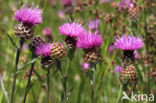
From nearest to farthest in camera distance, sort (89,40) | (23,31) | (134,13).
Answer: (23,31) < (89,40) < (134,13)

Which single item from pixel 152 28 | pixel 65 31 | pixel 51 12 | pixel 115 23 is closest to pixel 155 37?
pixel 152 28

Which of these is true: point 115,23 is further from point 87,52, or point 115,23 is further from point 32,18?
point 32,18

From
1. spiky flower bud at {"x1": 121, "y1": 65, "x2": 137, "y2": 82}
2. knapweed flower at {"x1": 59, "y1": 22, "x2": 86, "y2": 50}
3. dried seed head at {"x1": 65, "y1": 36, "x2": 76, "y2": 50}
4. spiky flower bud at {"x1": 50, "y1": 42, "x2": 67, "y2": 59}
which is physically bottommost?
spiky flower bud at {"x1": 121, "y1": 65, "x2": 137, "y2": 82}

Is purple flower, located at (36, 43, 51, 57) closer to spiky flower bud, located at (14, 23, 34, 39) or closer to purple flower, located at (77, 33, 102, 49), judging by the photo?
spiky flower bud, located at (14, 23, 34, 39)

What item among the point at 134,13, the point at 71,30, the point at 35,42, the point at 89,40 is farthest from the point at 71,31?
the point at 134,13

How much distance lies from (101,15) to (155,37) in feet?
1.77

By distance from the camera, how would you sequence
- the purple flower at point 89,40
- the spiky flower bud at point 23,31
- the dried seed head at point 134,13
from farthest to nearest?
1. the dried seed head at point 134,13
2. the purple flower at point 89,40
3. the spiky flower bud at point 23,31

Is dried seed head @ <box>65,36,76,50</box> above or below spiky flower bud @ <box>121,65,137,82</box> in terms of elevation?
above

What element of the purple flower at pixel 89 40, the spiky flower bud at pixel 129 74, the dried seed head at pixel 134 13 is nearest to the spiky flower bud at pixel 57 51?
the purple flower at pixel 89 40

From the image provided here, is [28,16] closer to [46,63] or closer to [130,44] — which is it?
[46,63]

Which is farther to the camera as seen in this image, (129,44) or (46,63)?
(129,44)

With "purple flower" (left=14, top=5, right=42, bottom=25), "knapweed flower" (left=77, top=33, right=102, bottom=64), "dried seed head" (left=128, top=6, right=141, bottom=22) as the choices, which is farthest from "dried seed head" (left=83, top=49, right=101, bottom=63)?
"dried seed head" (left=128, top=6, right=141, bottom=22)

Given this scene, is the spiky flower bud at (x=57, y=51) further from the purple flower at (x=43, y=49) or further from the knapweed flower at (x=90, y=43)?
the knapweed flower at (x=90, y=43)

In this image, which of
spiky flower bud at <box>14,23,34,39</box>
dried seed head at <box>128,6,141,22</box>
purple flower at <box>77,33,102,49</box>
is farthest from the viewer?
dried seed head at <box>128,6,141,22</box>
